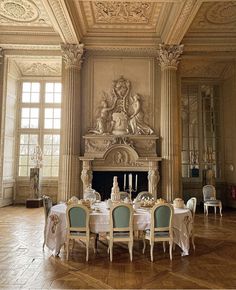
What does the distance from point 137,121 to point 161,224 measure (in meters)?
4.61

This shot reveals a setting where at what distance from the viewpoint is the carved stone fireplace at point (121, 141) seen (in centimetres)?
789

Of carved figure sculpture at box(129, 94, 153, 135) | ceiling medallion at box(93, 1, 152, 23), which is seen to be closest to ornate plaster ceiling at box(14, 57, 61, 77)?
ceiling medallion at box(93, 1, 152, 23)

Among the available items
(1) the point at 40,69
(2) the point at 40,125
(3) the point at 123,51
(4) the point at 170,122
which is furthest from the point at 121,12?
(2) the point at 40,125

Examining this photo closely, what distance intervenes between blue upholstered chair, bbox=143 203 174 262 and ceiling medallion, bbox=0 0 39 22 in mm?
6355

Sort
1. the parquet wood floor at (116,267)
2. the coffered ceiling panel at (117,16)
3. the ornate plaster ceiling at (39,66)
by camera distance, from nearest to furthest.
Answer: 1. the parquet wood floor at (116,267)
2. the coffered ceiling panel at (117,16)
3. the ornate plaster ceiling at (39,66)

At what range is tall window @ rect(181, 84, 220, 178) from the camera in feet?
32.4

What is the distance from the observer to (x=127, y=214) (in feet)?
12.9

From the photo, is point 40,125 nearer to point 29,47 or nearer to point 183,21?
point 29,47

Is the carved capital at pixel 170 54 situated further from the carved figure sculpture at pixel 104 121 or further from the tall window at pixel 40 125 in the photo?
the tall window at pixel 40 125

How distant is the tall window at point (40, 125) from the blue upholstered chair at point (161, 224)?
703cm

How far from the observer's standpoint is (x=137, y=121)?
820 centimetres

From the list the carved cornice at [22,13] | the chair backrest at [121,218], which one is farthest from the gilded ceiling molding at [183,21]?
the chair backrest at [121,218]

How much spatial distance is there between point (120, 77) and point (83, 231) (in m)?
5.61

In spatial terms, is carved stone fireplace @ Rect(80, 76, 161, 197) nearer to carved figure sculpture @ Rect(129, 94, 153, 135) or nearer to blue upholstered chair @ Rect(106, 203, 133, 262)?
carved figure sculpture @ Rect(129, 94, 153, 135)
